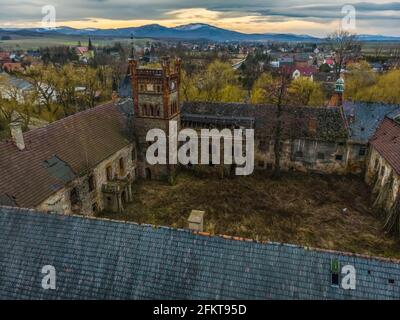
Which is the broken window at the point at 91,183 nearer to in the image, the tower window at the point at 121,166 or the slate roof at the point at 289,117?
the tower window at the point at 121,166

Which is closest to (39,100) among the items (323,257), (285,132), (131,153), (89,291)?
(131,153)

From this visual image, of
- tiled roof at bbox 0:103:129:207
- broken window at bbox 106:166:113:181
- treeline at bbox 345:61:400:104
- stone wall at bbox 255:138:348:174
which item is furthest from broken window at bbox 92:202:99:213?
treeline at bbox 345:61:400:104

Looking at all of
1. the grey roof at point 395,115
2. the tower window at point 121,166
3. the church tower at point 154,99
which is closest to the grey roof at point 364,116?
the grey roof at point 395,115

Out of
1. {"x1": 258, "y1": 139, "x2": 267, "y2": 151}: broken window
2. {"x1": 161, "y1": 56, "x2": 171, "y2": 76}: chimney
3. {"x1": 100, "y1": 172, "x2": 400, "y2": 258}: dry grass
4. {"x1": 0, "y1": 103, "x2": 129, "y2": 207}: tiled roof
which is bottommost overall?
{"x1": 100, "y1": 172, "x2": 400, "y2": 258}: dry grass

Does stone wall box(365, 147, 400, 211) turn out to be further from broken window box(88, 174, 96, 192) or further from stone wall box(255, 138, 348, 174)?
broken window box(88, 174, 96, 192)

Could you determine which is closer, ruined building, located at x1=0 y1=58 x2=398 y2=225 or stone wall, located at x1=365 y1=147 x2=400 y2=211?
ruined building, located at x1=0 y1=58 x2=398 y2=225
